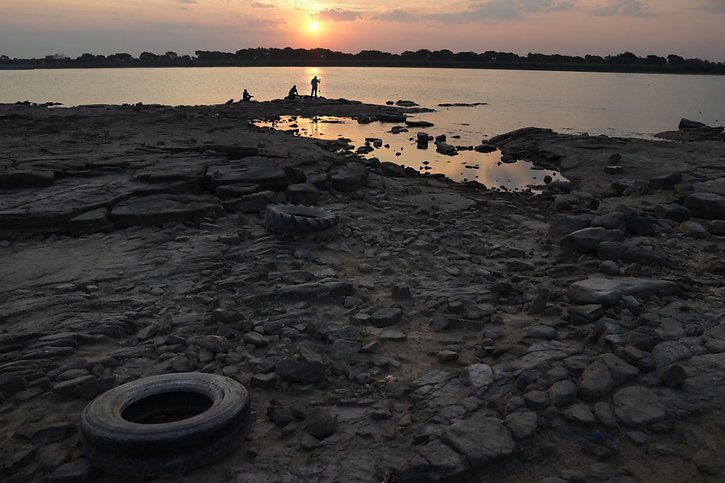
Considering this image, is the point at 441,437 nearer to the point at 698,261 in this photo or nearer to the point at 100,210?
the point at 698,261

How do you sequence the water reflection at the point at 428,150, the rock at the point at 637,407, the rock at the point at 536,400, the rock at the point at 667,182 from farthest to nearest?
the water reflection at the point at 428,150
the rock at the point at 667,182
the rock at the point at 536,400
the rock at the point at 637,407

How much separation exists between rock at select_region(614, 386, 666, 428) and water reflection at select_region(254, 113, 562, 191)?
906 centimetres

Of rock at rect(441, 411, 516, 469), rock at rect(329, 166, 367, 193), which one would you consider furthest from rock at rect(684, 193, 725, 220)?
rock at rect(441, 411, 516, 469)

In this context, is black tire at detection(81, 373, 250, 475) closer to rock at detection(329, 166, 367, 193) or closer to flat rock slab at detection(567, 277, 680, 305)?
flat rock slab at detection(567, 277, 680, 305)

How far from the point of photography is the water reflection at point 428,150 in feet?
45.8

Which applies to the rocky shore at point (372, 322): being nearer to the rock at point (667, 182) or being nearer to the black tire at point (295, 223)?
the black tire at point (295, 223)

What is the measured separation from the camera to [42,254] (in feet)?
22.4

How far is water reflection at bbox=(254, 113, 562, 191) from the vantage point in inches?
550

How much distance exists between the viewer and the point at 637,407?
12.0ft

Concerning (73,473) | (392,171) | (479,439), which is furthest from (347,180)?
(73,473)

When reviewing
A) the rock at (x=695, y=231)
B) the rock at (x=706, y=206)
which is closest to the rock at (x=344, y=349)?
the rock at (x=695, y=231)

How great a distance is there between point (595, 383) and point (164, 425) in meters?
3.06

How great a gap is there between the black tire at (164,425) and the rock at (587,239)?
16.3 feet

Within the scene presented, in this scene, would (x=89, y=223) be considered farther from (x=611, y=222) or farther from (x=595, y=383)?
(x=611, y=222)
